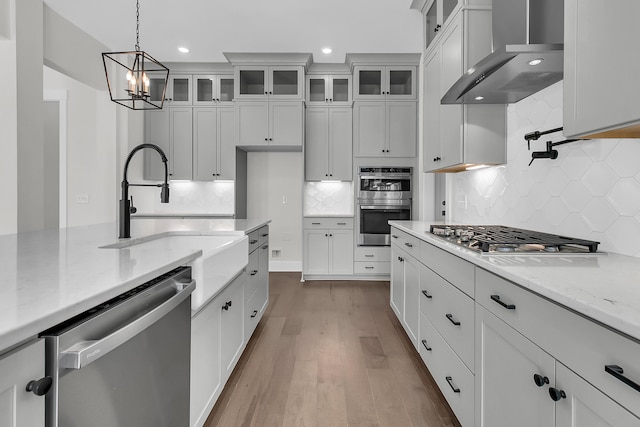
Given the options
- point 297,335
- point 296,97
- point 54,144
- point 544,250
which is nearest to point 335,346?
point 297,335

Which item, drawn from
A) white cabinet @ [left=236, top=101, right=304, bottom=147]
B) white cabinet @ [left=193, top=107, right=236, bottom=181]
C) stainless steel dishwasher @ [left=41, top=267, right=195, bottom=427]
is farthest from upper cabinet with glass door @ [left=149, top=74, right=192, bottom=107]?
stainless steel dishwasher @ [left=41, top=267, right=195, bottom=427]

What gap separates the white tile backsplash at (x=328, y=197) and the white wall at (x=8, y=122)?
10.8ft

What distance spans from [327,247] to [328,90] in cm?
223

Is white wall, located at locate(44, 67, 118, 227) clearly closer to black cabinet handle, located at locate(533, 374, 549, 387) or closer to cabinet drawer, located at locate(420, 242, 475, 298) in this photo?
cabinet drawer, located at locate(420, 242, 475, 298)

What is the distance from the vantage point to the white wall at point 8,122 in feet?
9.47

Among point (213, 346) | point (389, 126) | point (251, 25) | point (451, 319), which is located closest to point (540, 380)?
point (451, 319)

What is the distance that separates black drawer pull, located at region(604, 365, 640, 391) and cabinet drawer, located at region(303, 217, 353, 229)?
13.2ft

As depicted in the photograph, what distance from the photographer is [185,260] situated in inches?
47.6

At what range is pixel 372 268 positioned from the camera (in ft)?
15.4

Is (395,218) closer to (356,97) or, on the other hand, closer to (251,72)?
(356,97)

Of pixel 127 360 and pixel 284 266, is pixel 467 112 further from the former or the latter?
pixel 284 266

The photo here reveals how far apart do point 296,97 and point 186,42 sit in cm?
149

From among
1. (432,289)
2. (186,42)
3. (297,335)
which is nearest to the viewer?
(432,289)

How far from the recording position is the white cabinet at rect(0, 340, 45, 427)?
564 millimetres
